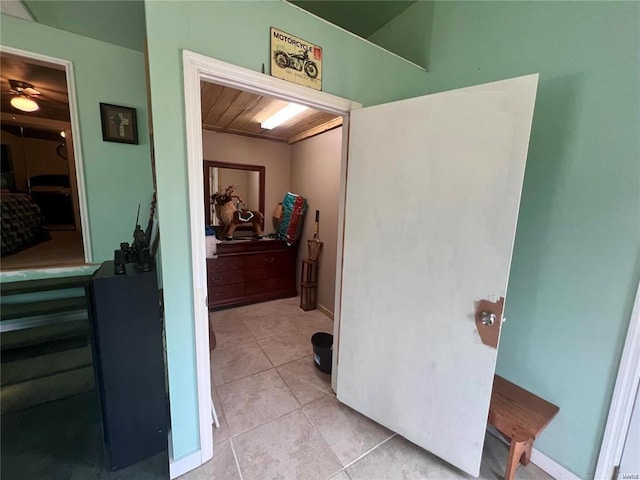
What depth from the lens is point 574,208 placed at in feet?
3.90

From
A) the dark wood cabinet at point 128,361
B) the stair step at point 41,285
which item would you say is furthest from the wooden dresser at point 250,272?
the dark wood cabinet at point 128,361

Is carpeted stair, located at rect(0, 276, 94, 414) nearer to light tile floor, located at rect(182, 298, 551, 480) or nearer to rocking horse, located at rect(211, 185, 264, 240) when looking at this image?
light tile floor, located at rect(182, 298, 551, 480)

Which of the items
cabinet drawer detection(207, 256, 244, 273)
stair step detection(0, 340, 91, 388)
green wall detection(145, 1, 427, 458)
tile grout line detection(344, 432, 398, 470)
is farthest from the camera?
cabinet drawer detection(207, 256, 244, 273)

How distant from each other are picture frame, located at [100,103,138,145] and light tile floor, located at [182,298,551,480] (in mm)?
1986

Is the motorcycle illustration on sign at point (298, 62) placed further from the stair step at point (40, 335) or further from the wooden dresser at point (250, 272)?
the stair step at point (40, 335)

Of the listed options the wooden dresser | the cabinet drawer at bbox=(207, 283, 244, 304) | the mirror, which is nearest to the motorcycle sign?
the wooden dresser

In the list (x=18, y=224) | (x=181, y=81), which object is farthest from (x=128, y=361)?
(x=18, y=224)

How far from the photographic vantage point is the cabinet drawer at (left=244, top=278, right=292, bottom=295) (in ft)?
10.8

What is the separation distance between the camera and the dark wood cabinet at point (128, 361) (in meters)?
1.09

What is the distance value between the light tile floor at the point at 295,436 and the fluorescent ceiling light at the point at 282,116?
235 centimetres

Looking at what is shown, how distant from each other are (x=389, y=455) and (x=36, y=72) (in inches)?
171

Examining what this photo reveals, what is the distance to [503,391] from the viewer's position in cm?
137

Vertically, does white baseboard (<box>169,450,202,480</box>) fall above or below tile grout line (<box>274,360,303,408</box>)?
above

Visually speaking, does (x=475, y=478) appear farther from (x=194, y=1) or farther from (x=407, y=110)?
(x=194, y=1)
